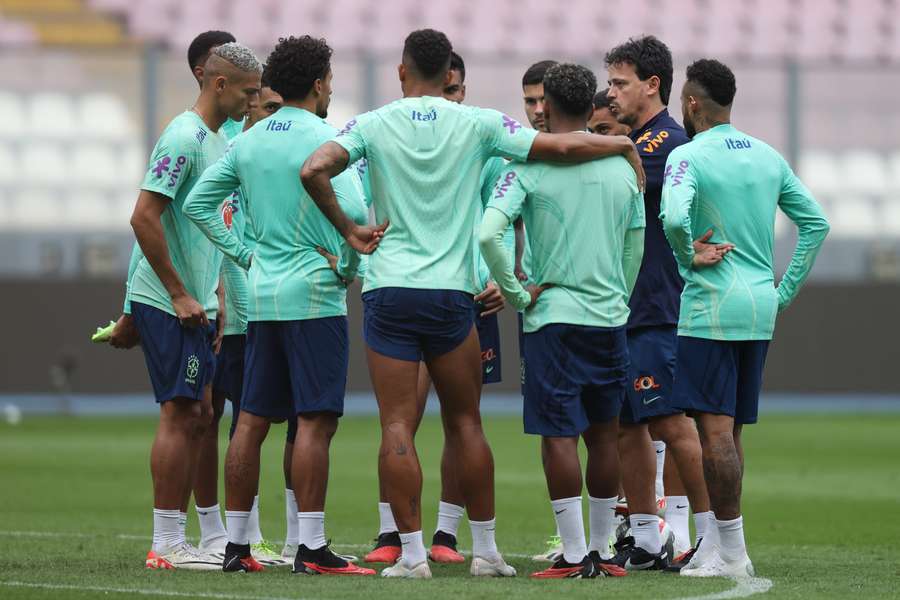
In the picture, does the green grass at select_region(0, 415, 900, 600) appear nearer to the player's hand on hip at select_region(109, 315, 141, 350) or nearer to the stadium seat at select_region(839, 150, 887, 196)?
the player's hand on hip at select_region(109, 315, 141, 350)

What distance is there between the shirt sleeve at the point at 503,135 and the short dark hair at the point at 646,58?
1.08 meters

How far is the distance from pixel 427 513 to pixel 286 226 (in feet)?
13.4

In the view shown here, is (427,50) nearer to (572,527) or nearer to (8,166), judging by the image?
(572,527)

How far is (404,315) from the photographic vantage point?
21.7 ft

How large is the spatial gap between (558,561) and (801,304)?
15236 millimetres

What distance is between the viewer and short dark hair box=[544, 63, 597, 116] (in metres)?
6.72

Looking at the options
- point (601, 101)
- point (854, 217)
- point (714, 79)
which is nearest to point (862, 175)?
point (854, 217)

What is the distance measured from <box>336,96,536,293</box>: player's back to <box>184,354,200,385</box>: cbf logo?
100cm

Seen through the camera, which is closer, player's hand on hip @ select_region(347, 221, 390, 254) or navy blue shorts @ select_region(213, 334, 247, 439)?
player's hand on hip @ select_region(347, 221, 390, 254)

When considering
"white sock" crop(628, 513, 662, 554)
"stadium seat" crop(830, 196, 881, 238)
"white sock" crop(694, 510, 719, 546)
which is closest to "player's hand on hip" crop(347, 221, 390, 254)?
"white sock" crop(628, 513, 662, 554)

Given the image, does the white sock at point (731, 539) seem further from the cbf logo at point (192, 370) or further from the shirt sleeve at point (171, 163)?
the shirt sleeve at point (171, 163)

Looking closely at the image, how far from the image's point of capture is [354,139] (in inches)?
263

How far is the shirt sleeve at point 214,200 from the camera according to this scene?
6.96 m

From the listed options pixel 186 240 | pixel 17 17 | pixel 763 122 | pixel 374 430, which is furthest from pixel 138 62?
pixel 186 240
